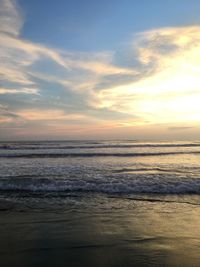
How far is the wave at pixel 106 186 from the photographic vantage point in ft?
36.3

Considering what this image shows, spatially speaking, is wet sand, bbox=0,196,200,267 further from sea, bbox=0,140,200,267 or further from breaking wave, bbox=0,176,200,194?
breaking wave, bbox=0,176,200,194

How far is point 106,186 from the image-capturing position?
11.6m

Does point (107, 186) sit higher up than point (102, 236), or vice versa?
point (107, 186)

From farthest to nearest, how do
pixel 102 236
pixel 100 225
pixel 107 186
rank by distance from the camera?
pixel 107 186
pixel 100 225
pixel 102 236

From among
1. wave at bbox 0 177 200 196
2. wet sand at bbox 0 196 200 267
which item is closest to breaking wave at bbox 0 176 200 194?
wave at bbox 0 177 200 196

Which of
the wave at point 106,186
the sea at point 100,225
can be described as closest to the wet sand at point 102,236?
the sea at point 100,225

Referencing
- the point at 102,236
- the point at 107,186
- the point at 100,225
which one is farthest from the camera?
the point at 107,186

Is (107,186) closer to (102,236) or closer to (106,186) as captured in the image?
(106,186)

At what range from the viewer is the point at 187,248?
5113mm

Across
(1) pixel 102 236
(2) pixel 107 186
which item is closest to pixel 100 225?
(1) pixel 102 236

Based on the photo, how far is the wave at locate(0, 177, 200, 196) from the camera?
11.1 metres

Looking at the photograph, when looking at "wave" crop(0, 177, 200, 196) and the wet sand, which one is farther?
"wave" crop(0, 177, 200, 196)

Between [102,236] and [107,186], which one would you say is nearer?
[102,236]

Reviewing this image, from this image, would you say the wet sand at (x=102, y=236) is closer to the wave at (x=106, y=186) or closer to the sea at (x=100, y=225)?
the sea at (x=100, y=225)
